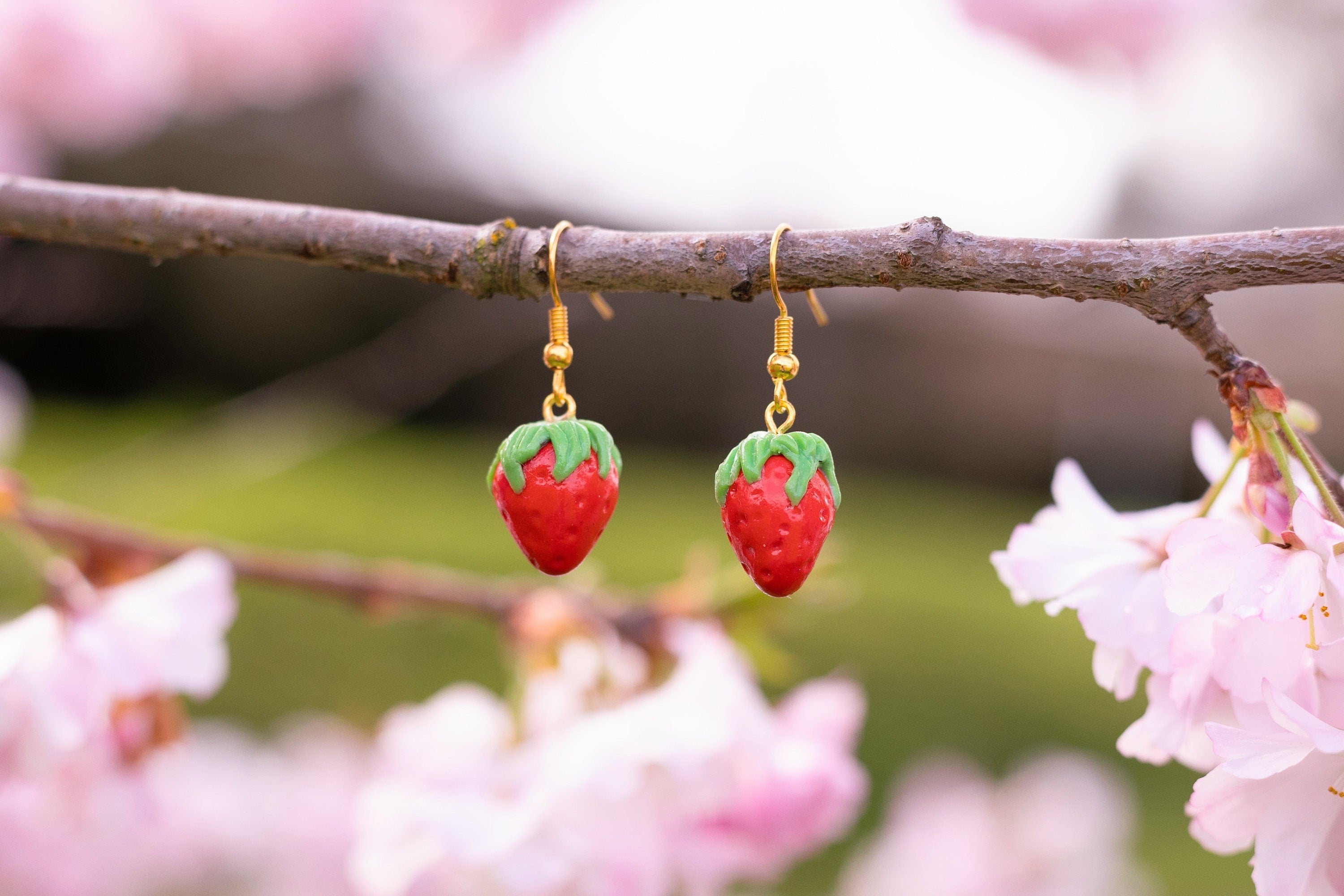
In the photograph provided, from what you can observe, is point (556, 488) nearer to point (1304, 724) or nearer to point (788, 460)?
point (788, 460)

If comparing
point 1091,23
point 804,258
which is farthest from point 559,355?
point 1091,23

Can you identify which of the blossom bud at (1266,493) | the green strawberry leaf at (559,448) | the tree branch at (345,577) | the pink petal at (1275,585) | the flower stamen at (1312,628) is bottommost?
the flower stamen at (1312,628)

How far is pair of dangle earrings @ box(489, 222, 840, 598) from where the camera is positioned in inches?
12.8

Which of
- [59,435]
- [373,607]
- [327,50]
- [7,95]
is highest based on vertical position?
[327,50]

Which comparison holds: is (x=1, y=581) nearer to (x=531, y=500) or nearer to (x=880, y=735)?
(x=880, y=735)

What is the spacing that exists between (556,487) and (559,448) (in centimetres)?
1

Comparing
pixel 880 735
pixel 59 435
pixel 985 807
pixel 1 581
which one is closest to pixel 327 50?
pixel 59 435

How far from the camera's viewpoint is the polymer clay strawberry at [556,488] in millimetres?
343

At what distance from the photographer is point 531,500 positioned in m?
0.34

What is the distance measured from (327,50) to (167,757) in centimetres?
165

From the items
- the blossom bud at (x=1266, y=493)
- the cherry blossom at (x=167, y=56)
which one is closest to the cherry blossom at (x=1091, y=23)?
the cherry blossom at (x=167, y=56)

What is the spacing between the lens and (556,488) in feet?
1.12

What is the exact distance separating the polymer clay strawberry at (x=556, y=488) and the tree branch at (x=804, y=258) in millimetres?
53

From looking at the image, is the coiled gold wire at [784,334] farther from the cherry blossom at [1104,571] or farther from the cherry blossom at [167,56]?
the cherry blossom at [167,56]
